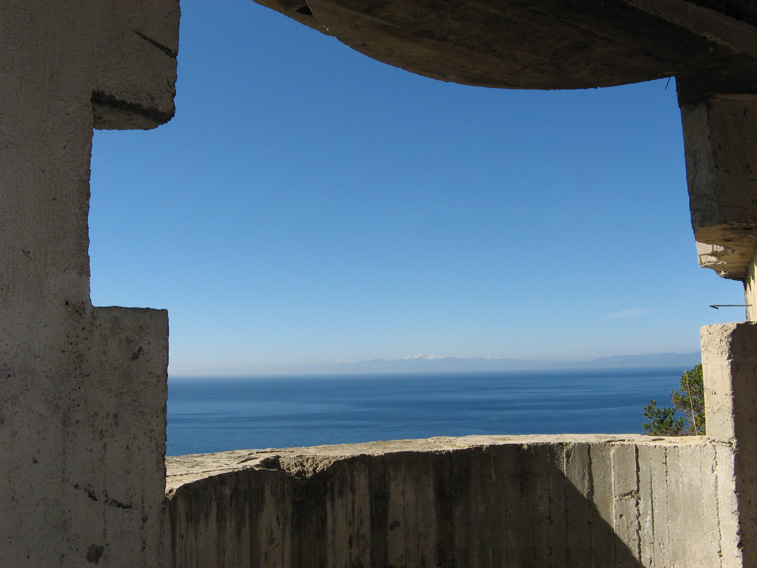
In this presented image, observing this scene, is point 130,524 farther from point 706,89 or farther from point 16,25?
point 706,89

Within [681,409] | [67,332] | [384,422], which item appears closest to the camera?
[67,332]

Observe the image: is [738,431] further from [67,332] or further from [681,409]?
[681,409]

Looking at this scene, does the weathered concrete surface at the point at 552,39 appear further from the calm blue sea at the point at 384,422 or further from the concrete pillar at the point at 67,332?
the calm blue sea at the point at 384,422

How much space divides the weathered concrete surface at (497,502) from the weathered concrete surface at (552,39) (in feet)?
7.89

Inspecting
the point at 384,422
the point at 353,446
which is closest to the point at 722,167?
the point at 353,446

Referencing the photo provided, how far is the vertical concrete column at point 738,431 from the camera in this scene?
12.9 ft

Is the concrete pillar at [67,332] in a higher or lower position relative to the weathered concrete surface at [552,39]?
lower

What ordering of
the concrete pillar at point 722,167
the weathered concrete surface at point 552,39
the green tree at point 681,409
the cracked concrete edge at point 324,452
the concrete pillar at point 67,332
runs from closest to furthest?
the concrete pillar at point 67,332 → the weathered concrete surface at point 552,39 → the cracked concrete edge at point 324,452 → the concrete pillar at point 722,167 → the green tree at point 681,409

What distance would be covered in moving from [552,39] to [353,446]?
9.56 ft

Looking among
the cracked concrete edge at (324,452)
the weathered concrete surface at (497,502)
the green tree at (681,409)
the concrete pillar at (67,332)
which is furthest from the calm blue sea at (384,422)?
the concrete pillar at (67,332)

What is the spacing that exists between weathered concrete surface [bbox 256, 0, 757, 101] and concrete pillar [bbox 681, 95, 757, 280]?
0.12 meters

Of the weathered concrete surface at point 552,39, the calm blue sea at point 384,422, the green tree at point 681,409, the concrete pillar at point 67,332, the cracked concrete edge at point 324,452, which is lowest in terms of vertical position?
the calm blue sea at point 384,422

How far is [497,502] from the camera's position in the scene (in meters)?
4.41

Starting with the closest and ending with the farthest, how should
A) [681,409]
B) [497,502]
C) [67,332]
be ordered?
[67,332] < [497,502] < [681,409]
